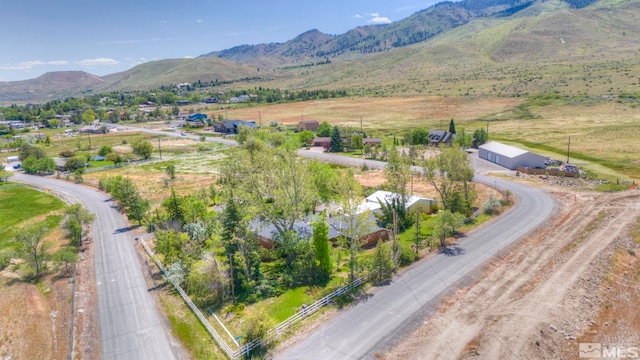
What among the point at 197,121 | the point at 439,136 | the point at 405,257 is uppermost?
the point at 197,121

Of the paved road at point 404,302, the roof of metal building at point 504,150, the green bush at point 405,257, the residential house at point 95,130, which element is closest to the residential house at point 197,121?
the residential house at point 95,130

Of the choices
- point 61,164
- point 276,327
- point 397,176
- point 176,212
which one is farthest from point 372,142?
point 276,327

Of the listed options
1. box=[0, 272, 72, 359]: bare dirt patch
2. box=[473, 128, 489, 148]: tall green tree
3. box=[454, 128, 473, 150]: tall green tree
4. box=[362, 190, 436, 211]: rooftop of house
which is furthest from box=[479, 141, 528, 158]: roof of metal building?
box=[0, 272, 72, 359]: bare dirt patch

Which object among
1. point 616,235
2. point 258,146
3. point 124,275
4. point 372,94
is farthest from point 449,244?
point 372,94

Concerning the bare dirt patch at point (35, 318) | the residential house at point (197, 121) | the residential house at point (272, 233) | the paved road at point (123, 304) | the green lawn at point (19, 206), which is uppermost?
the residential house at point (197, 121)

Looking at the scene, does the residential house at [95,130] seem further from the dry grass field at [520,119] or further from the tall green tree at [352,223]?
the tall green tree at [352,223]

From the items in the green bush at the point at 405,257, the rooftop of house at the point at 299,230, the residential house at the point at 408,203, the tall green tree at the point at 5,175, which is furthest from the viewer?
the tall green tree at the point at 5,175

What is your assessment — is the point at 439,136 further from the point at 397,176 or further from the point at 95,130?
A: the point at 95,130
